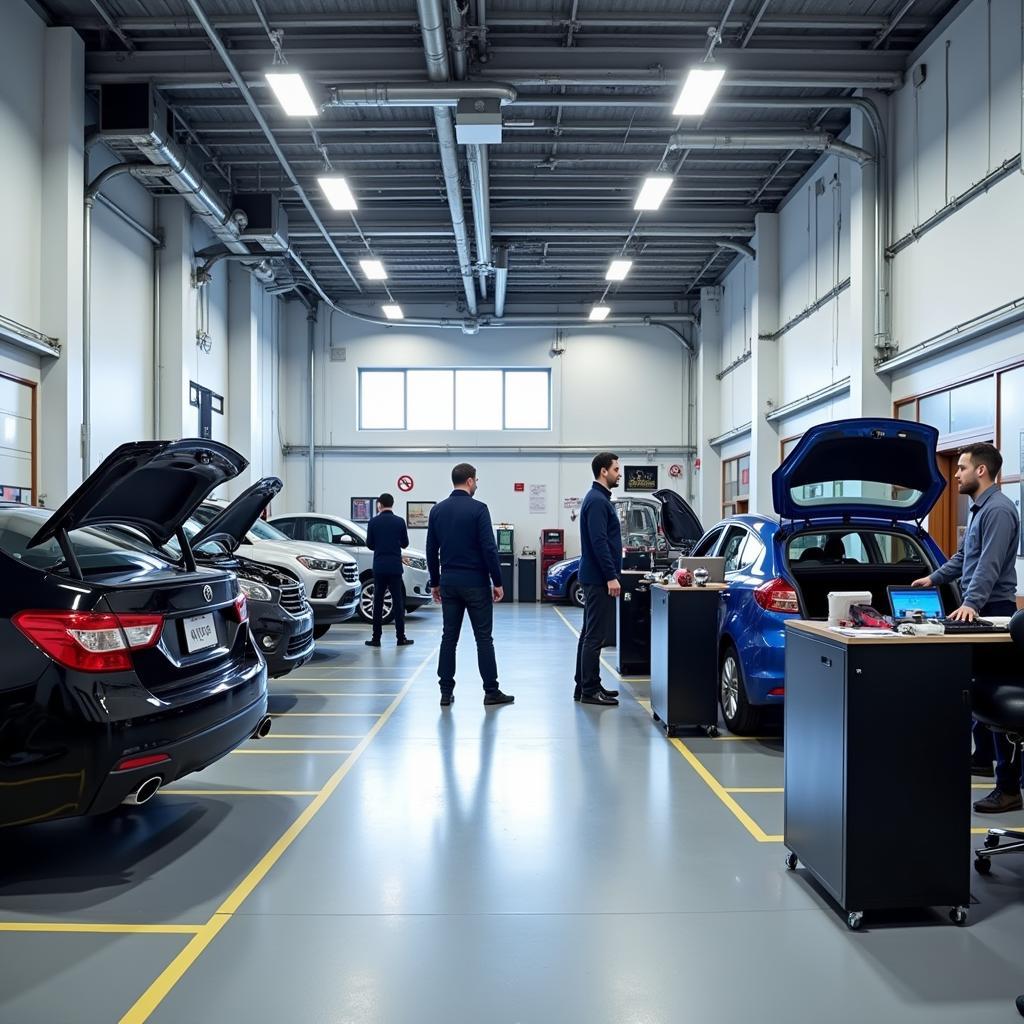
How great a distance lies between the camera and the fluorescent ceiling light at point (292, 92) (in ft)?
26.0

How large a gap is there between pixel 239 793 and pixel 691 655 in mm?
2853

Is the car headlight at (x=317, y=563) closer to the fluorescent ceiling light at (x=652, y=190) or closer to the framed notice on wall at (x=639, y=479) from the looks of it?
the fluorescent ceiling light at (x=652, y=190)

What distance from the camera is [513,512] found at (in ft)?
60.0

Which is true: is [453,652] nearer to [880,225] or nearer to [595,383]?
[880,225]

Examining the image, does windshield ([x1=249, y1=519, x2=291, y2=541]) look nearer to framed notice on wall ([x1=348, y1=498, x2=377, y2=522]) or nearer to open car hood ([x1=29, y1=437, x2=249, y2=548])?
open car hood ([x1=29, y1=437, x2=249, y2=548])

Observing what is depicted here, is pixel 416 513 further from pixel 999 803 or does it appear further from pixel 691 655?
pixel 999 803

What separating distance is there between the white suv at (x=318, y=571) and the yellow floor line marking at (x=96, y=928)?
5.64 metres

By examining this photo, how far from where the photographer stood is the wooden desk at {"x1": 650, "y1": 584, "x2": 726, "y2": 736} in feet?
18.3

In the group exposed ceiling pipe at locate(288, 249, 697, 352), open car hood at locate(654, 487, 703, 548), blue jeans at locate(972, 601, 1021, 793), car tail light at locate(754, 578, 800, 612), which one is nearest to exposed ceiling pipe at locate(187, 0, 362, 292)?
exposed ceiling pipe at locate(288, 249, 697, 352)

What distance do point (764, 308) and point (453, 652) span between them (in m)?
9.21

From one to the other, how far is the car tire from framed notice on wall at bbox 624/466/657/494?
493 inches

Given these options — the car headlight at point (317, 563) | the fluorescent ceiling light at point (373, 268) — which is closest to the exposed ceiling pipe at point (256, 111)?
the fluorescent ceiling light at point (373, 268)

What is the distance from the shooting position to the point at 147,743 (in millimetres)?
3098

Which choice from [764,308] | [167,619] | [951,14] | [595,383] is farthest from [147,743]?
[595,383]
